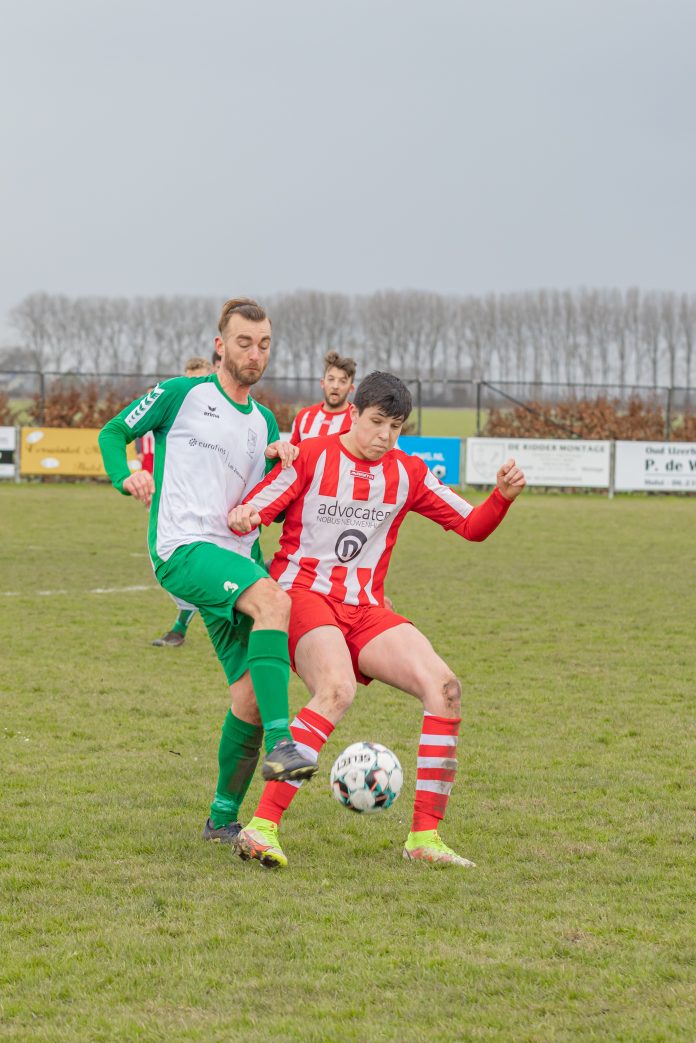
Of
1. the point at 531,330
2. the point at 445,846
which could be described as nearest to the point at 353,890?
the point at 445,846

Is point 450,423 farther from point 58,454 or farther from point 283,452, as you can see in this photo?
point 283,452

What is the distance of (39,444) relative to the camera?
29.5 meters

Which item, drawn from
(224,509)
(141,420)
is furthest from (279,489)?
(141,420)

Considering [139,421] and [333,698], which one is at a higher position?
[139,421]

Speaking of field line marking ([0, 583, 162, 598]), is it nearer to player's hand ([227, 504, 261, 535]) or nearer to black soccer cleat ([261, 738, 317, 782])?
player's hand ([227, 504, 261, 535])

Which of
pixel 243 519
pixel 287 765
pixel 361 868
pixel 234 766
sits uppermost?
pixel 243 519

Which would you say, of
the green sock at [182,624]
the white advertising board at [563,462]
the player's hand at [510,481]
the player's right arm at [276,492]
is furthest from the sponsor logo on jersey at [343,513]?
the white advertising board at [563,462]

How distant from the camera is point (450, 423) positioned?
36.7m

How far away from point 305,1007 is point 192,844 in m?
1.74

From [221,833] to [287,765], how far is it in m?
0.74

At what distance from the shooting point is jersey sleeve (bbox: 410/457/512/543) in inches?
218

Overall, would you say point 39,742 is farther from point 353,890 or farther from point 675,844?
point 675,844

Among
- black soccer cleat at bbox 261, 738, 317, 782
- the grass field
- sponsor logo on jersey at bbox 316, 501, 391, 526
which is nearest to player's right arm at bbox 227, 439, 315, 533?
sponsor logo on jersey at bbox 316, 501, 391, 526

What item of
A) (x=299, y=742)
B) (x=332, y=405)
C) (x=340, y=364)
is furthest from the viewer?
(x=332, y=405)
